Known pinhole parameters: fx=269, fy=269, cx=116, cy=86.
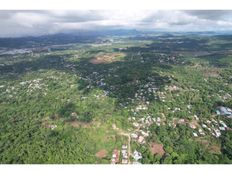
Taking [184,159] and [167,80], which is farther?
[167,80]

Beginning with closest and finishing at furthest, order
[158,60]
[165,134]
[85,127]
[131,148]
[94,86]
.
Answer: [131,148] → [165,134] → [85,127] → [94,86] → [158,60]

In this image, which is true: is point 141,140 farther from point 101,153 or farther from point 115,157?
point 101,153

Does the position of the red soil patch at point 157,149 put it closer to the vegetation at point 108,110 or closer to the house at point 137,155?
the vegetation at point 108,110

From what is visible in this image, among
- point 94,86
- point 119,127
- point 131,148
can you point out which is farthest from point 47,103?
point 131,148

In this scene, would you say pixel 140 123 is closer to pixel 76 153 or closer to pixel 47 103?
pixel 76 153

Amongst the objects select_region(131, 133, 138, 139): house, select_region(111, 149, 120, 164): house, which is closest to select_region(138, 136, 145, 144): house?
select_region(131, 133, 138, 139): house

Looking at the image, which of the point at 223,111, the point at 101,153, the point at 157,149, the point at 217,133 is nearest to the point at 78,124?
the point at 101,153

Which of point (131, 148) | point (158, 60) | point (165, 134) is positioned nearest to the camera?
point (131, 148)
